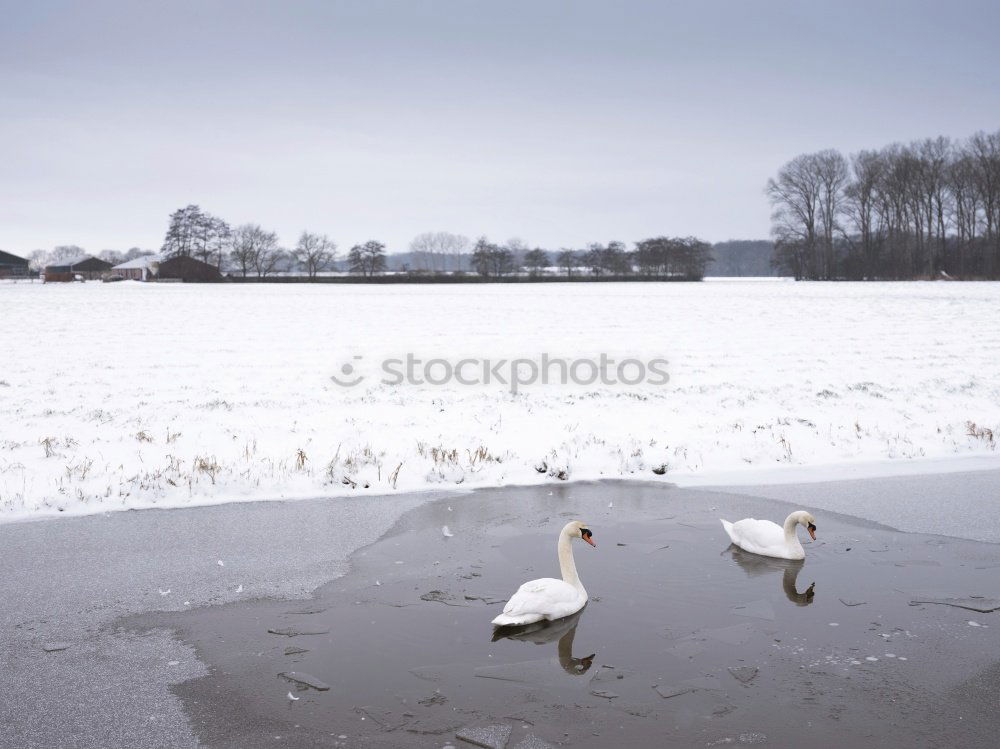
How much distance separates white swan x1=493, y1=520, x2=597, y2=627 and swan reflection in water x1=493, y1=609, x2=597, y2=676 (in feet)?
0.19

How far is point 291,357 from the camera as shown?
22969 millimetres

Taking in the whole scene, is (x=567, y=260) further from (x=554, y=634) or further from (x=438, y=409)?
(x=554, y=634)

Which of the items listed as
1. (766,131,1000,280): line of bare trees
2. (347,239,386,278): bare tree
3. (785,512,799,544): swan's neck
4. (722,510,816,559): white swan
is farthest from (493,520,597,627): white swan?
(347,239,386,278): bare tree

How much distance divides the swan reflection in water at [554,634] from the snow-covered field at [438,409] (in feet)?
15.0

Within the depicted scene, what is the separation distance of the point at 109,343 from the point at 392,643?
24.0 meters

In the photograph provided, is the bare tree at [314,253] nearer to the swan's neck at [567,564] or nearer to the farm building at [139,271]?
the farm building at [139,271]

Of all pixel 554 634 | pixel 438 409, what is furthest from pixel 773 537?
pixel 438 409

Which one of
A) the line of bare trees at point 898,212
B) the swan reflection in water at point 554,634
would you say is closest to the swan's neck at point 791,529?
the swan reflection in water at point 554,634

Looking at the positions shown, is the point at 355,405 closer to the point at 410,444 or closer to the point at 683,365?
the point at 410,444

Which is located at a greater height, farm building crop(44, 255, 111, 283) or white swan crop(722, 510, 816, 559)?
farm building crop(44, 255, 111, 283)

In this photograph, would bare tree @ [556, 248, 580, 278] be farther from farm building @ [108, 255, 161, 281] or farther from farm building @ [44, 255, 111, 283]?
farm building @ [44, 255, 111, 283]

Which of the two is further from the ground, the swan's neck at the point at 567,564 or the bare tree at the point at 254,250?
the bare tree at the point at 254,250

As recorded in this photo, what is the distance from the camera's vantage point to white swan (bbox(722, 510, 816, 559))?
24.3ft

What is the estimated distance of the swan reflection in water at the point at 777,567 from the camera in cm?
675
